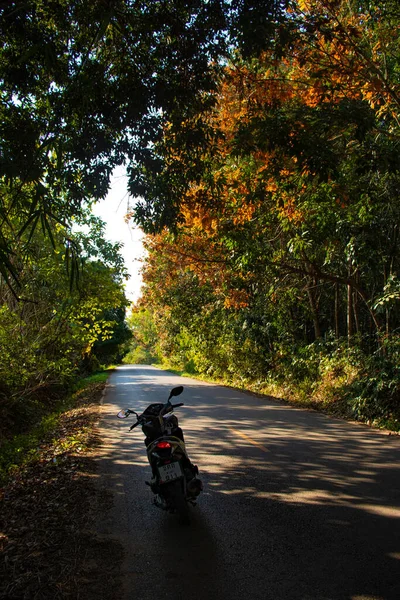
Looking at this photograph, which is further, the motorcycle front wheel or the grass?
the grass

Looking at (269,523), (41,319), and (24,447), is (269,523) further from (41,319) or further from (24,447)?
(41,319)

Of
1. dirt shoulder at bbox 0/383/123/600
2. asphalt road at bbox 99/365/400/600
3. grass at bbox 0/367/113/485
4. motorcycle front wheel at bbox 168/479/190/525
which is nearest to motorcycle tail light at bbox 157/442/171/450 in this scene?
motorcycle front wheel at bbox 168/479/190/525

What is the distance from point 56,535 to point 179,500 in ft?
4.10

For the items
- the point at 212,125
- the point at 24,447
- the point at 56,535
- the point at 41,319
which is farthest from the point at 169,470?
the point at 41,319

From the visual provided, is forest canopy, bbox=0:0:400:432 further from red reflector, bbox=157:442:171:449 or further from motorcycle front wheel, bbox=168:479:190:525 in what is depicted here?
motorcycle front wheel, bbox=168:479:190:525

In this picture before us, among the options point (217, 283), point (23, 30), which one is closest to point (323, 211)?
point (217, 283)

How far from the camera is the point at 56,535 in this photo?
4.90m

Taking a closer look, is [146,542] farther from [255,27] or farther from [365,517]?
[255,27]

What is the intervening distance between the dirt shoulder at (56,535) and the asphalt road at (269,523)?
209 mm

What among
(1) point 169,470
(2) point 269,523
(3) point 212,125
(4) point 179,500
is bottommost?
(2) point 269,523

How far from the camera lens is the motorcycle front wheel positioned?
5.08 m


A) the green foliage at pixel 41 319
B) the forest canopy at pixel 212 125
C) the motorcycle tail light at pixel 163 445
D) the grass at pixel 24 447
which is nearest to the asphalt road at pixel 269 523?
the motorcycle tail light at pixel 163 445

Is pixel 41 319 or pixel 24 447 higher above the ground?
pixel 41 319

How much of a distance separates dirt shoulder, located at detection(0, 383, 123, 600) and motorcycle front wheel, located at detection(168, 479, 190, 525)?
75cm
